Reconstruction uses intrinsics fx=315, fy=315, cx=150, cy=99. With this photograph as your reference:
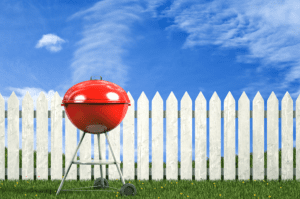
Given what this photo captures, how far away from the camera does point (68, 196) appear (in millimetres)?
4512

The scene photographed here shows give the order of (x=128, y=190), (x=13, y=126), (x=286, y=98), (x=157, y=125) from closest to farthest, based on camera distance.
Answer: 1. (x=128, y=190)
2. (x=157, y=125)
3. (x=13, y=126)
4. (x=286, y=98)

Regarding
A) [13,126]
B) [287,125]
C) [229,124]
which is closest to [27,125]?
[13,126]

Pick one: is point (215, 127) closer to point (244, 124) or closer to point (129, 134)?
point (244, 124)

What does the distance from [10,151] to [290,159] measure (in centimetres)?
560

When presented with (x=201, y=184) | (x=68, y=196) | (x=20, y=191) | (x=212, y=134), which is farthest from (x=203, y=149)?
(x=20, y=191)

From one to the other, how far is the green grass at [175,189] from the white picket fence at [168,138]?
0.75 feet

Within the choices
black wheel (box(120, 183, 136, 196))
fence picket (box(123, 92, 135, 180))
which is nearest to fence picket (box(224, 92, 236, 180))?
fence picket (box(123, 92, 135, 180))

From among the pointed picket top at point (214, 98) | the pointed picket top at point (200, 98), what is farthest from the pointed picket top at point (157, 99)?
the pointed picket top at point (214, 98)

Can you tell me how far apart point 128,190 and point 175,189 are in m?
0.90

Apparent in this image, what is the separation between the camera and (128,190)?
15.0 ft

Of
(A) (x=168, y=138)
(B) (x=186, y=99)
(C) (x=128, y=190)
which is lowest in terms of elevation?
(C) (x=128, y=190)

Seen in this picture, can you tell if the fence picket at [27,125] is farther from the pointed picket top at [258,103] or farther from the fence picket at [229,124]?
the pointed picket top at [258,103]

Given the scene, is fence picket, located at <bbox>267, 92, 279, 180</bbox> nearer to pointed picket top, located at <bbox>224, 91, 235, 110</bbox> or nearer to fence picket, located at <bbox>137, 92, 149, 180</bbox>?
pointed picket top, located at <bbox>224, 91, 235, 110</bbox>

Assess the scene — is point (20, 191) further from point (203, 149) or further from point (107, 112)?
point (203, 149)
